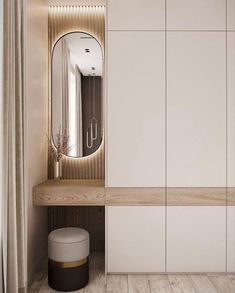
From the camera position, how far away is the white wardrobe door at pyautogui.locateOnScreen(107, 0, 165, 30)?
8.86ft

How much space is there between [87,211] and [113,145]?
0.96m

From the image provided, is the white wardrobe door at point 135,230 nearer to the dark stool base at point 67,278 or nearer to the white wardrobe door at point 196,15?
the dark stool base at point 67,278

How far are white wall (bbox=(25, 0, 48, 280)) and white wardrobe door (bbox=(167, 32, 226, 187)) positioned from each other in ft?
3.92

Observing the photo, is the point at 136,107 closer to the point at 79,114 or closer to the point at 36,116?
the point at 79,114

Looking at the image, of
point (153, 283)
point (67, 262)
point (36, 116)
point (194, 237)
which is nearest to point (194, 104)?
point (194, 237)

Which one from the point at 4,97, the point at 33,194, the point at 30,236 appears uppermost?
the point at 4,97

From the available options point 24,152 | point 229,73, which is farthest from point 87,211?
point 229,73

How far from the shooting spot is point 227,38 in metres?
2.71

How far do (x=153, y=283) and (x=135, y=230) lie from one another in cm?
45

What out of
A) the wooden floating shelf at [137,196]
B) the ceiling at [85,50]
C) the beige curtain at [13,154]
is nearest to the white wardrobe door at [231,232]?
the wooden floating shelf at [137,196]

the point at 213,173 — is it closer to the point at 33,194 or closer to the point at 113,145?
the point at 113,145

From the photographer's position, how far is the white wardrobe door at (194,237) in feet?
8.86

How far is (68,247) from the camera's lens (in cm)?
246

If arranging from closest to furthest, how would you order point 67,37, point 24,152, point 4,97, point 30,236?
point 4,97 → point 24,152 → point 30,236 → point 67,37
